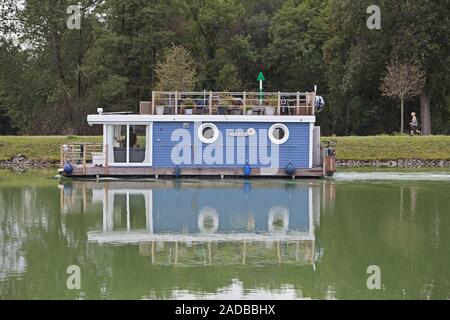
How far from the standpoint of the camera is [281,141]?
3209 centimetres

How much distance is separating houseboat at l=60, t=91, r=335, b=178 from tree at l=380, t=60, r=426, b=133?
1636cm

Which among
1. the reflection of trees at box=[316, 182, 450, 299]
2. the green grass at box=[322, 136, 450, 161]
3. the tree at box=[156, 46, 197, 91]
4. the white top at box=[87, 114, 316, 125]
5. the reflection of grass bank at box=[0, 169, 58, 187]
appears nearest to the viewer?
the reflection of trees at box=[316, 182, 450, 299]

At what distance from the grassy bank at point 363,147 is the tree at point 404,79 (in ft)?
18.1

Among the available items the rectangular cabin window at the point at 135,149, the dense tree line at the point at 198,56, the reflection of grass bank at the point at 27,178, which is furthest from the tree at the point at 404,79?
the reflection of grass bank at the point at 27,178

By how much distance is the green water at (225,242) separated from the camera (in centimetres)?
1273

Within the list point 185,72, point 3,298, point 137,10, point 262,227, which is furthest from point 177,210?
point 137,10

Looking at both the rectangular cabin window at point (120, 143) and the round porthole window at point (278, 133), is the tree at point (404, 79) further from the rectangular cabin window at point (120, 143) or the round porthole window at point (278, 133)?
the rectangular cabin window at point (120, 143)

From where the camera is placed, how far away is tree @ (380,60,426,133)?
47.4 m

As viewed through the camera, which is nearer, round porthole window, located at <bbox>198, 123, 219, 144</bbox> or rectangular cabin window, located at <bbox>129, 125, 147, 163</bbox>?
round porthole window, located at <bbox>198, 123, 219, 144</bbox>

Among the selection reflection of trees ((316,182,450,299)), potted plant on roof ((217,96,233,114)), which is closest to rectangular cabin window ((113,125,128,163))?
potted plant on roof ((217,96,233,114))

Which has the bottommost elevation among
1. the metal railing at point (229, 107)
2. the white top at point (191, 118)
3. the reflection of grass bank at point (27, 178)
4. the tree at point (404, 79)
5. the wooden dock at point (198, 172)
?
the reflection of grass bank at point (27, 178)

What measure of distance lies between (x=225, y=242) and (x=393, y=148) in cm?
2579

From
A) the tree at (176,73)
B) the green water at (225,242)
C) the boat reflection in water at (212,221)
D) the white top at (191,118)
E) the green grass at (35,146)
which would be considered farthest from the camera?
the tree at (176,73)

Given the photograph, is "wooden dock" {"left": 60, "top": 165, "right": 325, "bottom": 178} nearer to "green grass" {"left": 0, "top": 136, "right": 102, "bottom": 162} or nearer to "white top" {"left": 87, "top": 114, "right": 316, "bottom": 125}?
"white top" {"left": 87, "top": 114, "right": 316, "bottom": 125}
